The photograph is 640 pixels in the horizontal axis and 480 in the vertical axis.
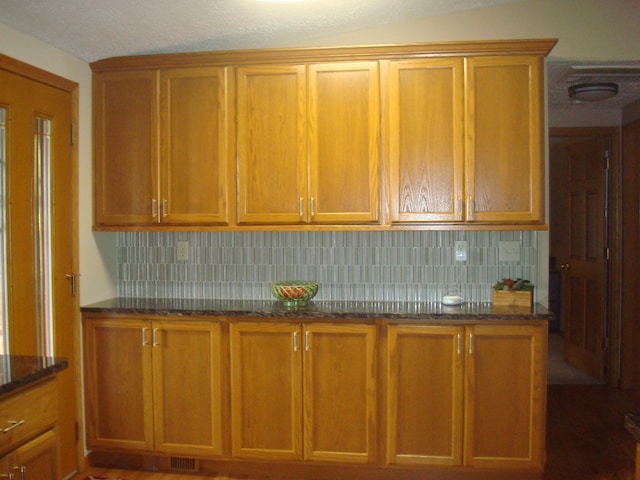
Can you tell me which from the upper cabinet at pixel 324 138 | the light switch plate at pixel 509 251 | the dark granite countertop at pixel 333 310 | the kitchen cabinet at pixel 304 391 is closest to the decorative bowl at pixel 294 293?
the dark granite countertop at pixel 333 310

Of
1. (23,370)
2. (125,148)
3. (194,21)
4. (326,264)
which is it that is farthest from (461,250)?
(23,370)

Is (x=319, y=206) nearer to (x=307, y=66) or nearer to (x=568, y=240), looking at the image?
(x=307, y=66)

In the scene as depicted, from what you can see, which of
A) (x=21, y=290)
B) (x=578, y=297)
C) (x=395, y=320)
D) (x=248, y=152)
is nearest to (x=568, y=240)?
(x=578, y=297)

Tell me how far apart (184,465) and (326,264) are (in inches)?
53.6

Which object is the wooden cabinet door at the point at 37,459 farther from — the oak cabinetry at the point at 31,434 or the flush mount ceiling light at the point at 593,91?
the flush mount ceiling light at the point at 593,91

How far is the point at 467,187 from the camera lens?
288 cm

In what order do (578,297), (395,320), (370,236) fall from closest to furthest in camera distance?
(395,320)
(370,236)
(578,297)

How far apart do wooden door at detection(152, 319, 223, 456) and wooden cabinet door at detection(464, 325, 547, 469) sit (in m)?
1.30

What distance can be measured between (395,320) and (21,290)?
1796 mm

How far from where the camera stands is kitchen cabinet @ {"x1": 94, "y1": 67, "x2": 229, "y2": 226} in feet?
9.98

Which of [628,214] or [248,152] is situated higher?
[248,152]

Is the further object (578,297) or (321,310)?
(578,297)

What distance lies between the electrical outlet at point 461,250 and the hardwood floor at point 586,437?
4.00 ft

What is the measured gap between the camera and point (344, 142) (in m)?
2.95
